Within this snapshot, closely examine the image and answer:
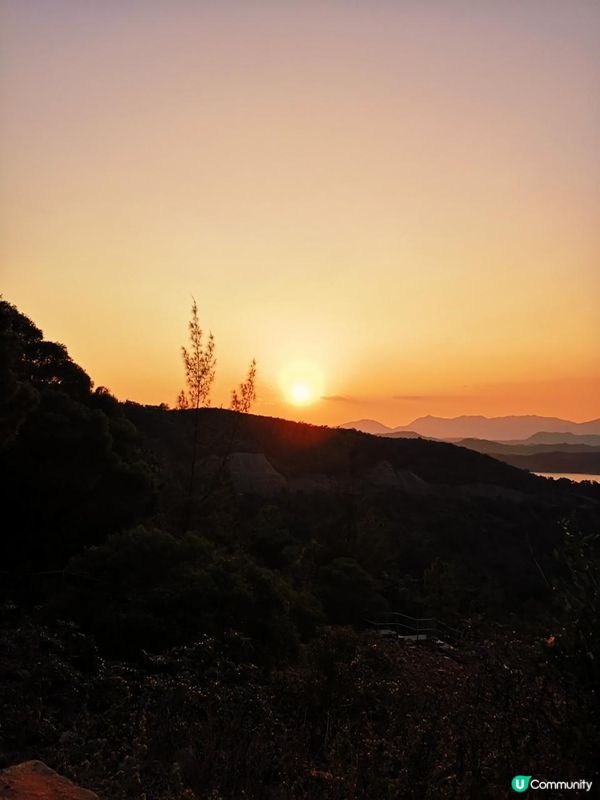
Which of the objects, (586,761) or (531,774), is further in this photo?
(531,774)

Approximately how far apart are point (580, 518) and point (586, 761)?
5779 centimetres

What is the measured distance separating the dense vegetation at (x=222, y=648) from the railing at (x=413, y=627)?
48 cm

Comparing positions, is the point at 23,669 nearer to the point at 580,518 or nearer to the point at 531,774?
the point at 531,774

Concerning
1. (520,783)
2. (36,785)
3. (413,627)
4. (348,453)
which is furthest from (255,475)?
(520,783)

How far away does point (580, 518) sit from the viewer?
187 feet

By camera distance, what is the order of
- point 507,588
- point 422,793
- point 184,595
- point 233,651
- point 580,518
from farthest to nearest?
point 580,518 < point 507,588 < point 184,595 < point 233,651 < point 422,793

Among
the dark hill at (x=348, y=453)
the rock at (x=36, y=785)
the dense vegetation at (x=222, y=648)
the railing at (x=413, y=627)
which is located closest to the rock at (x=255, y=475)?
the dark hill at (x=348, y=453)

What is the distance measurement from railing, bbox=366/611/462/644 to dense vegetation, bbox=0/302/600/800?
18.9 inches

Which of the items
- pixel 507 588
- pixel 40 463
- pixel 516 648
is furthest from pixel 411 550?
pixel 516 648

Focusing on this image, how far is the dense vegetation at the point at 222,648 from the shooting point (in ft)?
17.8

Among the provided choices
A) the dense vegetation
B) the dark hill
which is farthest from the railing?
the dark hill

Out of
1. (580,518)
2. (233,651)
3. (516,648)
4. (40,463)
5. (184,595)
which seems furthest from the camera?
(580,518)

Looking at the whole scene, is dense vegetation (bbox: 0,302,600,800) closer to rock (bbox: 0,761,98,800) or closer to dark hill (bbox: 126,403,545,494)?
rock (bbox: 0,761,98,800)

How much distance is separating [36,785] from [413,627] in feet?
54.4
